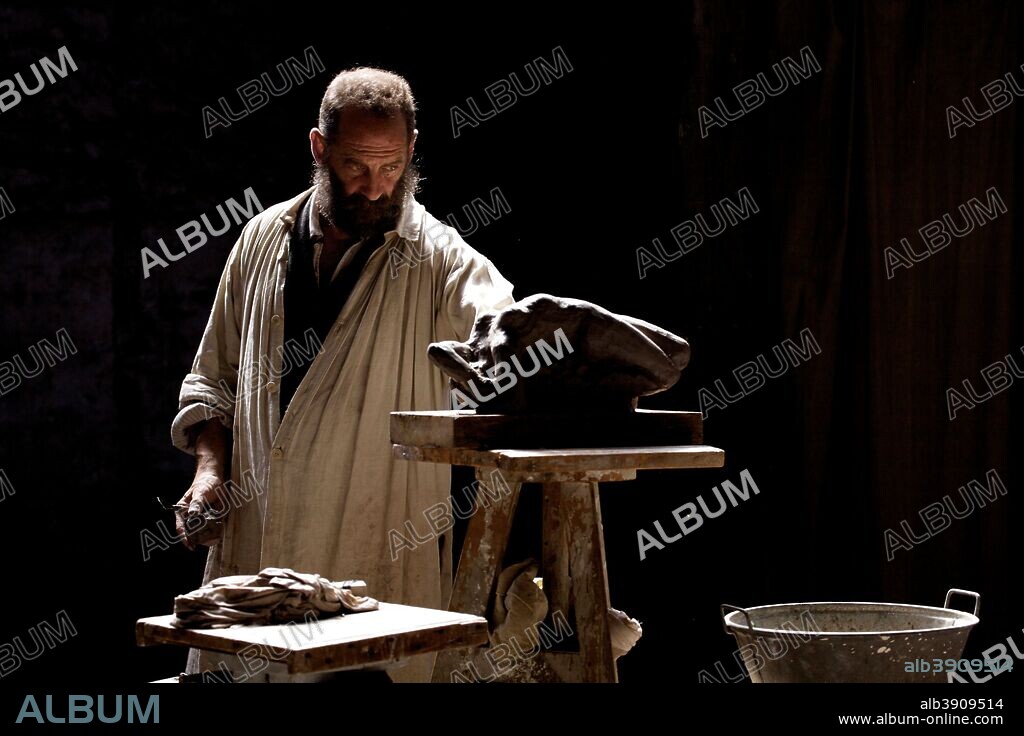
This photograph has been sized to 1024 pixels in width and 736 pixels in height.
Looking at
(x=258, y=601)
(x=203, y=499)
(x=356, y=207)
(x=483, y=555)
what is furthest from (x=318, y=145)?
(x=258, y=601)

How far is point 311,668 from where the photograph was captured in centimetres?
219

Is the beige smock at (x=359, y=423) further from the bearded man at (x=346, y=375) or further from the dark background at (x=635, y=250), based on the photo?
the dark background at (x=635, y=250)

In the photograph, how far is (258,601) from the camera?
2465 millimetres

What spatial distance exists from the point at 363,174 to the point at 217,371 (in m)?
0.75

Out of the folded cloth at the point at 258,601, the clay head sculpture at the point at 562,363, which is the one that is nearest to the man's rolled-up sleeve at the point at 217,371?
the clay head sculpture at the point at 562,363

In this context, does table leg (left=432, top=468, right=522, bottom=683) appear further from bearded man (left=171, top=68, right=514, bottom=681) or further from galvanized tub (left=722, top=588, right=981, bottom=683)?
galvanized tub (left=722, top=588, right=981, bottom=683)

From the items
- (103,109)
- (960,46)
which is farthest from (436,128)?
(960,46)

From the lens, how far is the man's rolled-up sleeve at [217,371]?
3.61 metres

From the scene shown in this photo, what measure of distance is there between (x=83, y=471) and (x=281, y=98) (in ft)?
5.88

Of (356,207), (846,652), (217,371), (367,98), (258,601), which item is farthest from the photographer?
(217,371)

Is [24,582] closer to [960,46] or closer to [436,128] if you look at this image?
[436,128]

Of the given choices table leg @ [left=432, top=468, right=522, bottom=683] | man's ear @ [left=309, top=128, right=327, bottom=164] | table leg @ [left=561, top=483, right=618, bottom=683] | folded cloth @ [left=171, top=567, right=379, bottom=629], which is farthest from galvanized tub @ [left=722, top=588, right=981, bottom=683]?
man's ear @ [left=309, top=128, right=327, bottom=164]

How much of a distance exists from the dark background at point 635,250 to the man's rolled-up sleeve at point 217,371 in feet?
5.39

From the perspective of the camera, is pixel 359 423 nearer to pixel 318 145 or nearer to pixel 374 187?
pixel 374 187
